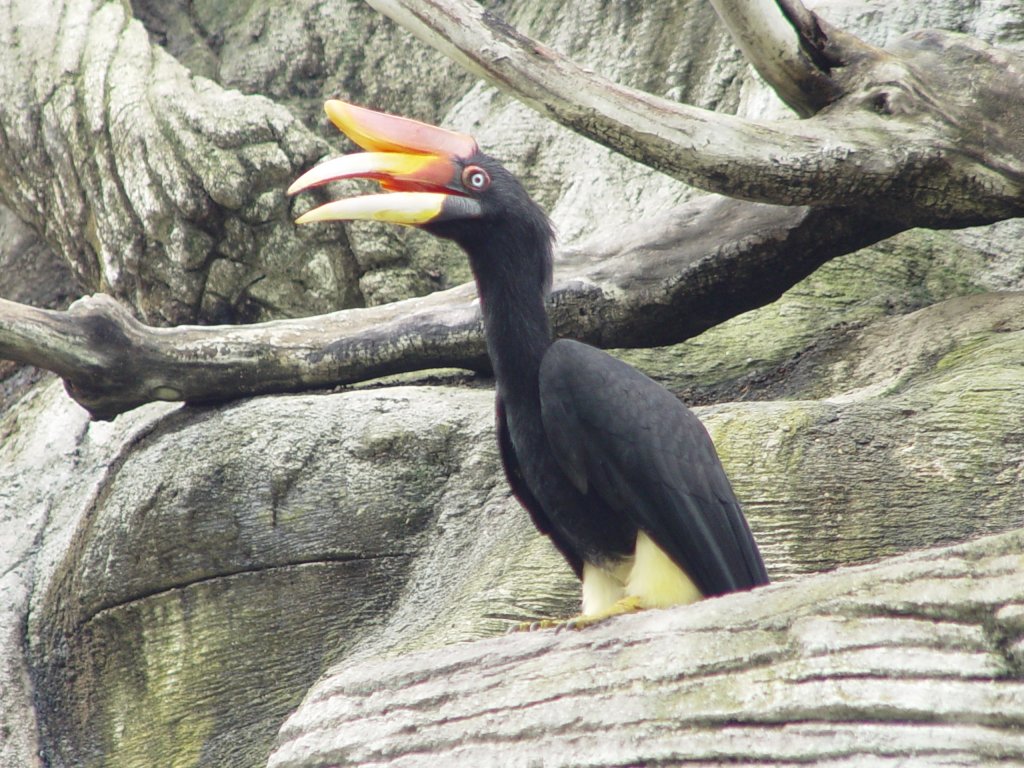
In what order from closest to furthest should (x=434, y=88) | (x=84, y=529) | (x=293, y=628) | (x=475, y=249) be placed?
(x=475, y=249) → (x=293, y=628) → (x=84, y=529) → (x=434, y=88)

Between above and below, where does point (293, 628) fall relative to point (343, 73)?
below

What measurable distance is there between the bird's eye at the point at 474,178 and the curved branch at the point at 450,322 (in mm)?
1103

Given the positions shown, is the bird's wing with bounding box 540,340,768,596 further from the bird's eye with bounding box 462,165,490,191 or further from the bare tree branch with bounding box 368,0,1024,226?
the bare tree branch with bounding box 368,0,1024,226

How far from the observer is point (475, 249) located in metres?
3.38

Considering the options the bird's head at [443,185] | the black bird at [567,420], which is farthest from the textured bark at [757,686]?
the bird's head at [443,185]

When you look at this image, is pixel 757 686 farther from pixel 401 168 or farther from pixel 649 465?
pixel 401 168

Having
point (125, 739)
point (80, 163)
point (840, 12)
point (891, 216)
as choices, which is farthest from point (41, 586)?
point (840, 12)

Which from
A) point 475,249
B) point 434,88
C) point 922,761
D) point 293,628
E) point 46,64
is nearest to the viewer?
point 922,761

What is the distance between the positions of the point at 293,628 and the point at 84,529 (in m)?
0.84

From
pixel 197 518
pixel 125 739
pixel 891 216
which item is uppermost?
pixel 891 216

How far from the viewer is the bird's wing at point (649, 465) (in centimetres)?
293

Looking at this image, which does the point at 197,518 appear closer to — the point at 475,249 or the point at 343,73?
the point at 475,249

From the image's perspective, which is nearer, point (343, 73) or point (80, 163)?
point (80, 163)

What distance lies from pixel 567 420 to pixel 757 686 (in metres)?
0.99
